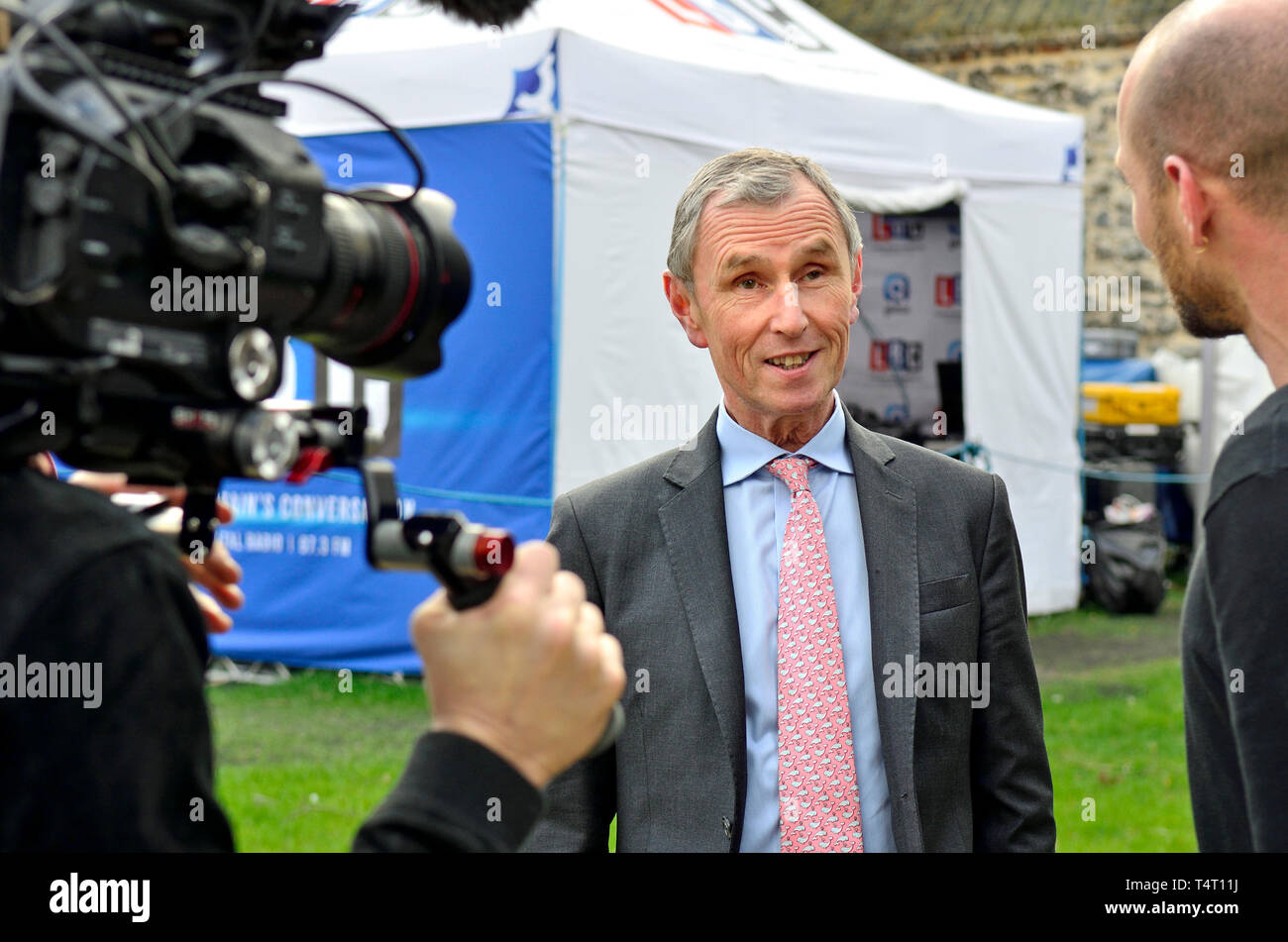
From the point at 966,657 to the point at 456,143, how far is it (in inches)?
199

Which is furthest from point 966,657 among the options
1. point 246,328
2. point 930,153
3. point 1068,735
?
point 930,153

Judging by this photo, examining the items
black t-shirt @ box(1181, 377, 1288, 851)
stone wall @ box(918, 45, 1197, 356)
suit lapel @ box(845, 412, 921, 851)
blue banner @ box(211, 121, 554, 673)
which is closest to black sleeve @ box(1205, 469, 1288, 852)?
black t-shirt @ box(1181, 377, 1288, 851)

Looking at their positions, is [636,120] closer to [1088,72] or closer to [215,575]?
[215,575]

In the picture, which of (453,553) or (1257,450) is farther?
→ (1257,450)

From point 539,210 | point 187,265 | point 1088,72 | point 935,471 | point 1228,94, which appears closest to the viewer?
point 187,265

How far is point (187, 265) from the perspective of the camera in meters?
1.10

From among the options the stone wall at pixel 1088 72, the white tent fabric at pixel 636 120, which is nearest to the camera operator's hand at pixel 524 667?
the white tent fabric at pixel 636 120

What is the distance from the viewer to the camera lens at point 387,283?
127 cm

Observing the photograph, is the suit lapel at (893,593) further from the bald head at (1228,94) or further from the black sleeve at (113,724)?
the black sleeve at (113,724)

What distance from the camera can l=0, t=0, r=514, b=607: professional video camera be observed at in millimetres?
1036

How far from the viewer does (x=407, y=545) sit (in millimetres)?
1171

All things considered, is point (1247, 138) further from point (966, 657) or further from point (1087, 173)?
point (1087, 173)
